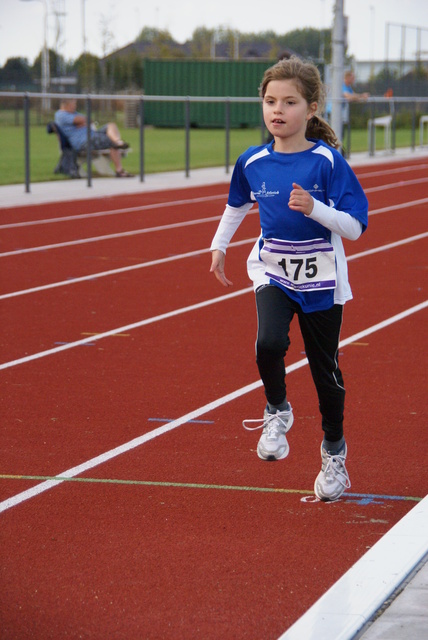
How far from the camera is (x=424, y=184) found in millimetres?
21500

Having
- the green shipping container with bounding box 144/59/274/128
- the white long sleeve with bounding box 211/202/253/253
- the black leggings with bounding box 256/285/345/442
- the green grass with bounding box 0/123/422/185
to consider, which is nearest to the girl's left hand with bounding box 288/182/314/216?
the black leggings with bounding box 256/285/345/442

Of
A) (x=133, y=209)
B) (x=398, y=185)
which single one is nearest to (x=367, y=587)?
(x=133, y=209)

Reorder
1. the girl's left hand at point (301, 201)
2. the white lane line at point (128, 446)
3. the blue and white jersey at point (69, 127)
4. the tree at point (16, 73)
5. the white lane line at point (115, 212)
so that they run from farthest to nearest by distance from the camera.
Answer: the tree at point (16, 73), the blue and white jersey at point (69, 127), the white lane line at point (115, 212), the white lane line at point (128, 446), the girl's left hand at point (301, 201)

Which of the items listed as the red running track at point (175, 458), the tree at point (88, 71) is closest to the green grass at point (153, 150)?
the red running track at point (175, 458)

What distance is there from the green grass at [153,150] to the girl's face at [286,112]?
16.5 metres

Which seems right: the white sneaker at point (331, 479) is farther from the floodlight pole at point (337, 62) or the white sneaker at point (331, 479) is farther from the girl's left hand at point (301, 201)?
the floodlight pole at point (337, 62)

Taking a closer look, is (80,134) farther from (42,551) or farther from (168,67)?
(168,67)

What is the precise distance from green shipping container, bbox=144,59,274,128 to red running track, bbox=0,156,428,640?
37.3 m

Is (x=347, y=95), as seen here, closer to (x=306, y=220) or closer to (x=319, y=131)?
(x=319, y=131)

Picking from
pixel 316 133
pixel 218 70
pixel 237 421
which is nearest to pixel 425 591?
pixel 316 133

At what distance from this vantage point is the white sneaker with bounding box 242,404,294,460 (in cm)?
475

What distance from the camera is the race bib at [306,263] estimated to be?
4426 mm

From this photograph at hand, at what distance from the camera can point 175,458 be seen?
5.12 metres

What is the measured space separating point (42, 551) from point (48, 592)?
0.38m
